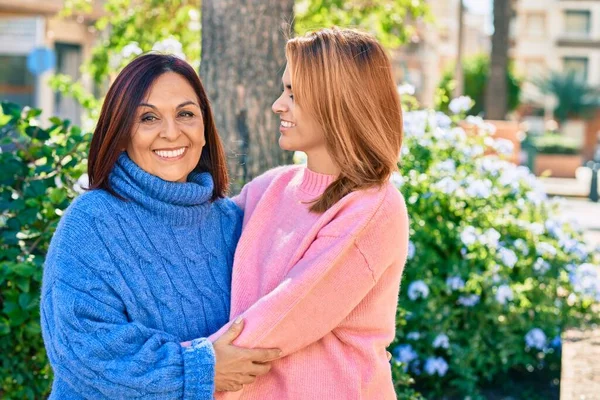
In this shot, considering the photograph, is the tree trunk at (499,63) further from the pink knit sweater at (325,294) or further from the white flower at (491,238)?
the pink knit sweater at (325,294)

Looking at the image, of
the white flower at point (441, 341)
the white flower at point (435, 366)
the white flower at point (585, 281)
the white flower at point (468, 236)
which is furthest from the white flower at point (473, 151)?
the white flower at point (435, 366)

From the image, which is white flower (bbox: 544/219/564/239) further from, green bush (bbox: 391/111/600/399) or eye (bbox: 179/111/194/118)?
eye (bbox: 179/111/194/118)

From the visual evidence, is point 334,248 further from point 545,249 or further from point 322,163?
point 545,249

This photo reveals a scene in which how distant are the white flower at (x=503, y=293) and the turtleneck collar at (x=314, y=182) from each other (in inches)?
118

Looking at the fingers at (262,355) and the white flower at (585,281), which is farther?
the white flower at (585,281)

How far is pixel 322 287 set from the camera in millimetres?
2498

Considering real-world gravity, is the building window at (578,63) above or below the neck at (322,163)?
below

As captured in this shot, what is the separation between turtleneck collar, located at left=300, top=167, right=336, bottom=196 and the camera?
2.64 meters

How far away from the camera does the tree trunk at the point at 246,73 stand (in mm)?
4750

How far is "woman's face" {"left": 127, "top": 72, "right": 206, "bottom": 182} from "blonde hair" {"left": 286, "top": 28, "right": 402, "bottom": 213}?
312 millimetres

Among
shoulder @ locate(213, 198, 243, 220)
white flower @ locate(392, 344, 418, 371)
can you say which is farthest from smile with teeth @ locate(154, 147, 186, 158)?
white flower @ locate(392, 344, 418, 371)

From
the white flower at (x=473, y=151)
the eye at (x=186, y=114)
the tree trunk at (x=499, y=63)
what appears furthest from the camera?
the tree trunk at (x=499, y=63)

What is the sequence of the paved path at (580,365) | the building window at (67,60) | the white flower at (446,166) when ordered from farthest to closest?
the building window at (67,60) < the white flower at (446,166) < the paved path at (580,365)

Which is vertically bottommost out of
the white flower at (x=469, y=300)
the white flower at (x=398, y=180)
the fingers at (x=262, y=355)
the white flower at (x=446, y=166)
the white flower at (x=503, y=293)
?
the white flower at (x=469, y=300)
